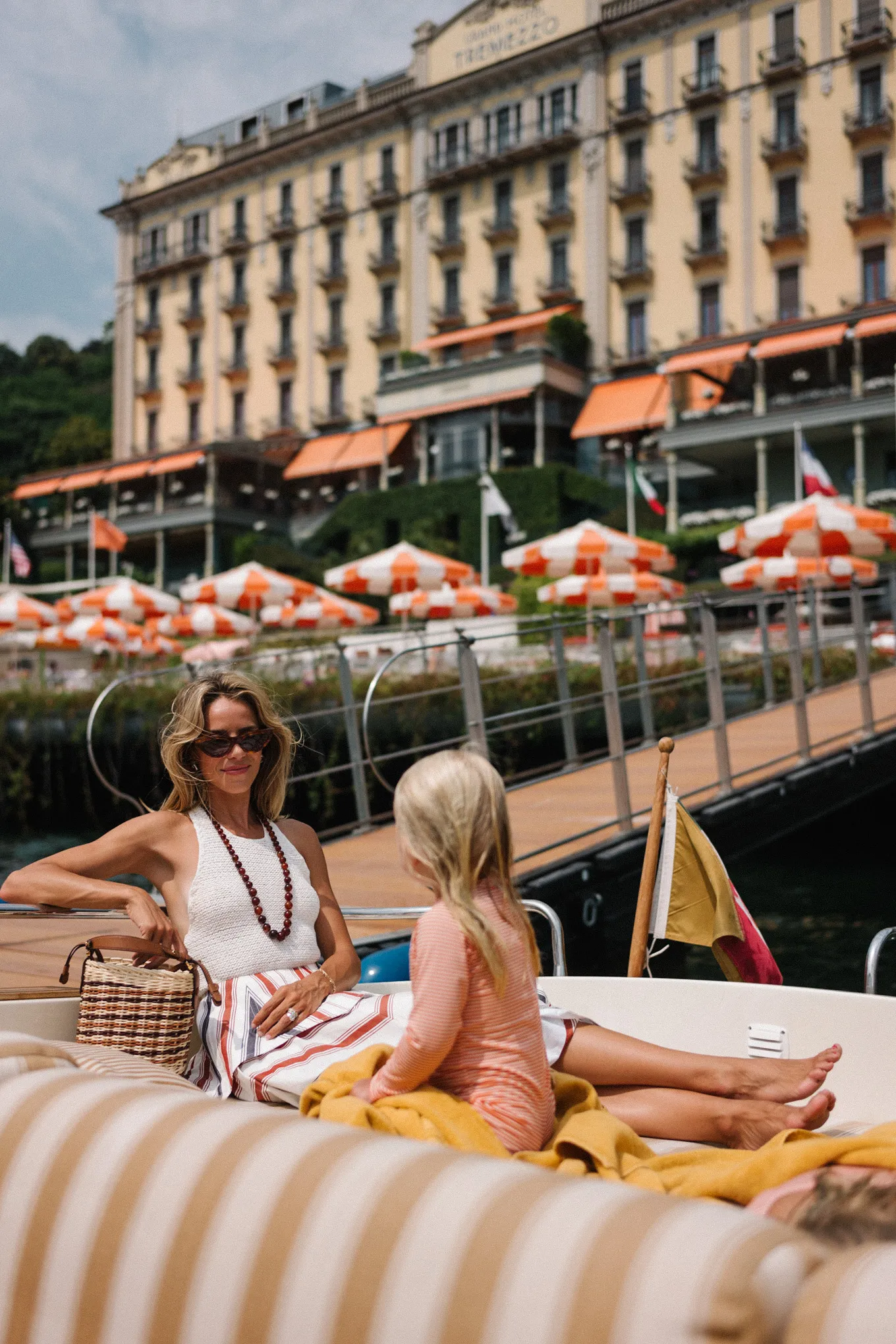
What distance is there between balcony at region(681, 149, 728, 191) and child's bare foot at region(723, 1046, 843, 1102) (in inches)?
1429

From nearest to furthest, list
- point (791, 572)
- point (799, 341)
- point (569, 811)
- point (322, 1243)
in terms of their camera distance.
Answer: point (322, 1243), point (569, 811), point (791, 572), point (799, 341)

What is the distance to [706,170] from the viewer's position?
34.8 meters

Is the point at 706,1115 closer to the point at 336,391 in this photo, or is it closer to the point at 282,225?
the point at 336,391

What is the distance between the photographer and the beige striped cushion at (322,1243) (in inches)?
42.4

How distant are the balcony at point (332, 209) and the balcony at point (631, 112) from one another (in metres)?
10.6

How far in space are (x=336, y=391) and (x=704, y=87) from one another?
15709mm

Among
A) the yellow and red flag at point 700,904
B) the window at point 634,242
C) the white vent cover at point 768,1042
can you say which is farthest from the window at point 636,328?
the white vent cover at point 768,1042

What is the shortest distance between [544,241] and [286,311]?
35.6 ft

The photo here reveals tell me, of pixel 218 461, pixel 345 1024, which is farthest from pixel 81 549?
pixel 345 1024

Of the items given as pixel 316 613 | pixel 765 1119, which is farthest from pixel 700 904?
pixel 316 613

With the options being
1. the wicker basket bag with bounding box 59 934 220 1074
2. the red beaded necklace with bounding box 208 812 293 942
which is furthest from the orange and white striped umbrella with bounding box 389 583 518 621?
the wicker basket bag with bounding box 59 934 220 1074

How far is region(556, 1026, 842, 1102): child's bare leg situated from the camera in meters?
2.39

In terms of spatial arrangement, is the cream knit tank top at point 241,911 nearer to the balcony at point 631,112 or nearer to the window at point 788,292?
the window at point 788,292

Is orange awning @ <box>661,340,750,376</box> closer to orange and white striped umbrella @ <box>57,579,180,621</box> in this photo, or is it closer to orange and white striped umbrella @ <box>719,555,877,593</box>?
orange and white striped umbrella @ <box>719,555,877,593</box>
